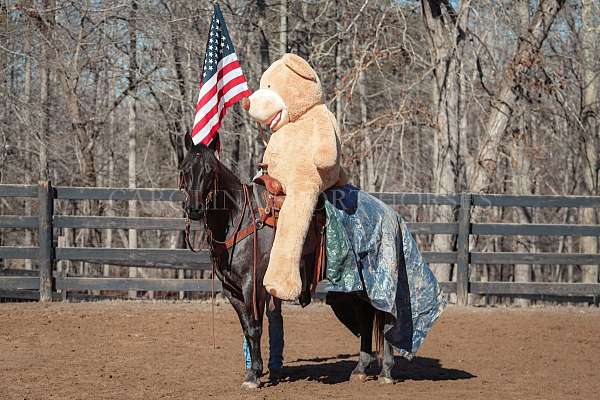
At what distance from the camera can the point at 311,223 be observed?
19.2 feet

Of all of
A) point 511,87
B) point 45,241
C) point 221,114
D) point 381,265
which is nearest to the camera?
point 381,265

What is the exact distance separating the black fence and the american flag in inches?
158

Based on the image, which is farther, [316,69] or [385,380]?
[316,69]

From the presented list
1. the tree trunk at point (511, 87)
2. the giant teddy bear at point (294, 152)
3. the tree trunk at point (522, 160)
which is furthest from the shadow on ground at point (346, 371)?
the tree trunk at point (522, 160)

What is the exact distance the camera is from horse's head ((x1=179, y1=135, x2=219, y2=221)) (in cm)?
538

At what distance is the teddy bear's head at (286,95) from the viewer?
5754 mm

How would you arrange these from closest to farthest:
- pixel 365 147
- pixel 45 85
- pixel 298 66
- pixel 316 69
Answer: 1. pixel 298 66
2. pixel 365 147
3. pixel 316 69
4. pixel 45 85

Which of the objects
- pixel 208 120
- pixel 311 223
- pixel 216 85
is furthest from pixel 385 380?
pixel 216 85

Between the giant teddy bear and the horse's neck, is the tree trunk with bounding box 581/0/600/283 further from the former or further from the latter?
the horse's neck

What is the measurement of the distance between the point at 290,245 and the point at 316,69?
10281 mm

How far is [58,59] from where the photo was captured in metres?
13.8

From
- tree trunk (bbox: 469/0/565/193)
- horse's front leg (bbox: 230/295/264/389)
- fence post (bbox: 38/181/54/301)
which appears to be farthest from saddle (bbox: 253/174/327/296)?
tree trunk (bbox: 469/0/565/193)

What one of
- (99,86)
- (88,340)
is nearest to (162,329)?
(88,340)

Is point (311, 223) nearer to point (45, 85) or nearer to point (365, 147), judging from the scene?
point (365, 147)
